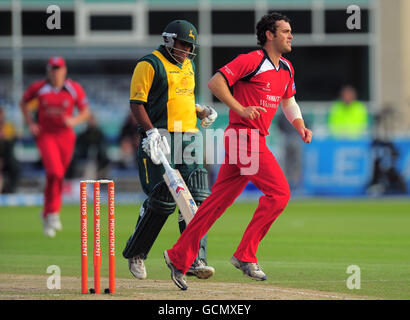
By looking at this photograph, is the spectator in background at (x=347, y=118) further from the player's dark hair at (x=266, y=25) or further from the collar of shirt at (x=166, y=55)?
the player's dark hair at (x=266, y=25)

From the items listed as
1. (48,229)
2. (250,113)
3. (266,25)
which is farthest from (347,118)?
(250,113)

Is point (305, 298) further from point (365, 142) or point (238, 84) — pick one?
point (365, 142)

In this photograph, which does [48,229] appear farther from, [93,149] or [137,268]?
[93,149]

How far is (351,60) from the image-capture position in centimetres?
2944

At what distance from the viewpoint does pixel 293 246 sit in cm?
1361

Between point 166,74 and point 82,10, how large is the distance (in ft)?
64.0

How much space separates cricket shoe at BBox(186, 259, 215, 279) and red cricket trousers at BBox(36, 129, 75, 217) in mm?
6087

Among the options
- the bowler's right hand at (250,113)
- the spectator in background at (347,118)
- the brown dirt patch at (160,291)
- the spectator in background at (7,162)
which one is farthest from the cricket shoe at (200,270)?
the spectator in background at (7,162)

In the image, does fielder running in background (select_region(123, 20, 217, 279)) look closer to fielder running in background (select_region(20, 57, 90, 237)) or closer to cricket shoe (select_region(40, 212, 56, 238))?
cricket shoe (select_region(40, 212, 56, 238))

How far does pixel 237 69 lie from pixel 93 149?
51.6ft

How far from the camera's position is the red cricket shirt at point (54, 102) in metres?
15.8

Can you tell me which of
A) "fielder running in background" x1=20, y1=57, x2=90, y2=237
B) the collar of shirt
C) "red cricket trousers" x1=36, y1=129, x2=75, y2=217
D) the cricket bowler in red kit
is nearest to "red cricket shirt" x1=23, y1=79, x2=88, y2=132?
"fielder running in background" x1=20, y1=57, x2=90, y2=237

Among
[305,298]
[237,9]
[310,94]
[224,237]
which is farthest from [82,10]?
[305,298]

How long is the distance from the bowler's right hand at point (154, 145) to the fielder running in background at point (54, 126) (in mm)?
6071
